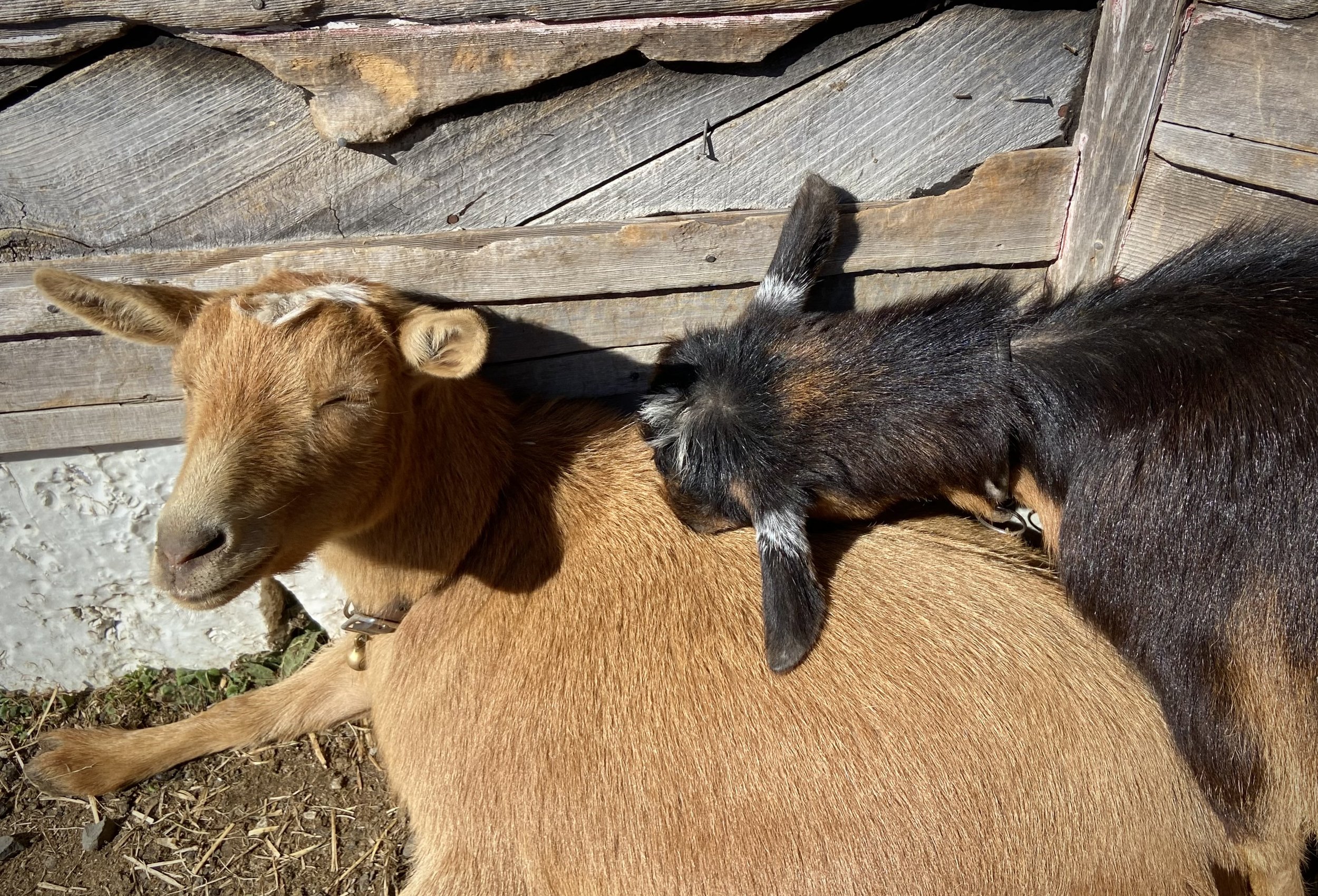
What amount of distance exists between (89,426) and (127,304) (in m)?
0.82

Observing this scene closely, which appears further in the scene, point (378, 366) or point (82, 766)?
point (82, 766)

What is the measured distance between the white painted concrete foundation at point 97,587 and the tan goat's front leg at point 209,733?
0.87ft

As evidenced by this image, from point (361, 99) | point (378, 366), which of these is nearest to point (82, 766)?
point (378, 366)

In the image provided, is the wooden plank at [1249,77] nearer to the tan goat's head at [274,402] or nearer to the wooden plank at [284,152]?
the wooden plank at [284,152]

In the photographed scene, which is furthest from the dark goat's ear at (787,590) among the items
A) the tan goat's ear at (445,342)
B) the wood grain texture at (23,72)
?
the wood grain texture at (23,72)

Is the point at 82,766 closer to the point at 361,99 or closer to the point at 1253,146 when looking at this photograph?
the point at 361,99

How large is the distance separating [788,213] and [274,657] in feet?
8.54

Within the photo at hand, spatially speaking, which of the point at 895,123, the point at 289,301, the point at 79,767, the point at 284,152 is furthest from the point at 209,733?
the point at 895,123

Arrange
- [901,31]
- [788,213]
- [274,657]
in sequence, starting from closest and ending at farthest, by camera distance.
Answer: [901,31], [788,213], [274,657]

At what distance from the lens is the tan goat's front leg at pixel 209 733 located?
3104mm

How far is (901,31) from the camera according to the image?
262 centimetres

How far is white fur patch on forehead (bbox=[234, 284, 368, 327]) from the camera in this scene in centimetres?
219

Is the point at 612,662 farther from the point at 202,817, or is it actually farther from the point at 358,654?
the point at 202,817

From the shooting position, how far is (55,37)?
230 cm
